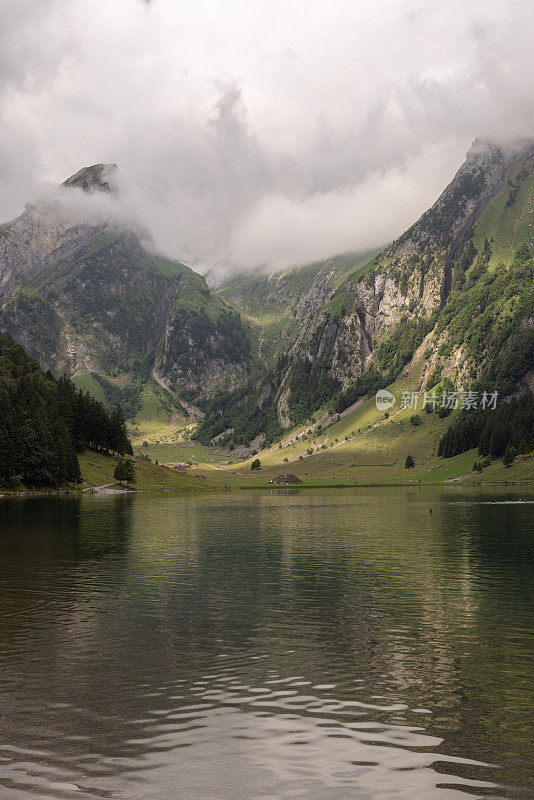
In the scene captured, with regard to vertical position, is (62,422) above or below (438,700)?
above

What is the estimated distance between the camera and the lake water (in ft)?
52.5

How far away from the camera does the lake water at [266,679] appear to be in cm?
1599

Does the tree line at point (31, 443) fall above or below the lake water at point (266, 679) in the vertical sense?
above

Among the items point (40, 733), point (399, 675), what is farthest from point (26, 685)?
point (399, 675)

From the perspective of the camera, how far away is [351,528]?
9512 centimetres

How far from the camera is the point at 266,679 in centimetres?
2486

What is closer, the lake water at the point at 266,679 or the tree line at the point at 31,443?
the lake water at the point at 266,679

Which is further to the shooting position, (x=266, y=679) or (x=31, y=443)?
(x=31, y=443)

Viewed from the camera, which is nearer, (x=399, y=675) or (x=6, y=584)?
(x=399, y=675)

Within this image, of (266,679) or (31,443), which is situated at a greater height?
(31,443)

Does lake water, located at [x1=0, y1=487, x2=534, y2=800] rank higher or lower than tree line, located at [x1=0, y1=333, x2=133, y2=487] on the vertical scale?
lower

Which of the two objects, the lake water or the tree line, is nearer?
the lake water

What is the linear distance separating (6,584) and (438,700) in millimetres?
36128

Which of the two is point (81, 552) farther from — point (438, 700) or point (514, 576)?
point (438, 700)
